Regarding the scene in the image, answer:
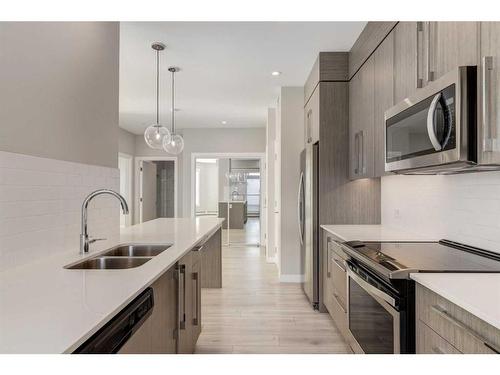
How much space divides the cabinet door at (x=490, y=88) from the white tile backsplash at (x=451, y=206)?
0.57 meters

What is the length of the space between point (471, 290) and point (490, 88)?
0.77 m

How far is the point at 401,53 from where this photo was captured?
2258mm

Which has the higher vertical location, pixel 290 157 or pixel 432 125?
pixel 290 157

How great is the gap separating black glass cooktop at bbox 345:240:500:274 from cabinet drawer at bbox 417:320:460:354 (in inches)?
9.4

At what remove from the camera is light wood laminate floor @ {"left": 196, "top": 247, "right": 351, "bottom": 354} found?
2.66m

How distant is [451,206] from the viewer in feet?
7.36

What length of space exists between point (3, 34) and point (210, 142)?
6029mm

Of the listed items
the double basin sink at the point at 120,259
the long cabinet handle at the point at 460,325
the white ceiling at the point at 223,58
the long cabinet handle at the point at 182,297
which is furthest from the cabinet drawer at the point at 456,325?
the white ceiling at the point at 223,58

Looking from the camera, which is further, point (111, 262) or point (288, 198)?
point (288, 198)

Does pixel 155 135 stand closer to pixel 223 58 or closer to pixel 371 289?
pixel 223 58

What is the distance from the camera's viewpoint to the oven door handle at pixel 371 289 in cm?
159

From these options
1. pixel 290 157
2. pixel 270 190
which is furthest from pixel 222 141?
pixel 290 157

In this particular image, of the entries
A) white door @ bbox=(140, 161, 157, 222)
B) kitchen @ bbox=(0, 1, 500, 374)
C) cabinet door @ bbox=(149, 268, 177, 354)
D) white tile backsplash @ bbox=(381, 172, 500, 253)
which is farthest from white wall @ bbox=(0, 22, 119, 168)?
white door @ bbox=(140, 161, 157, 222)

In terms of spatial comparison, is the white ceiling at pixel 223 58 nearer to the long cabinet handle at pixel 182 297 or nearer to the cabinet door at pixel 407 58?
the cabinet door at pixel 407 58
